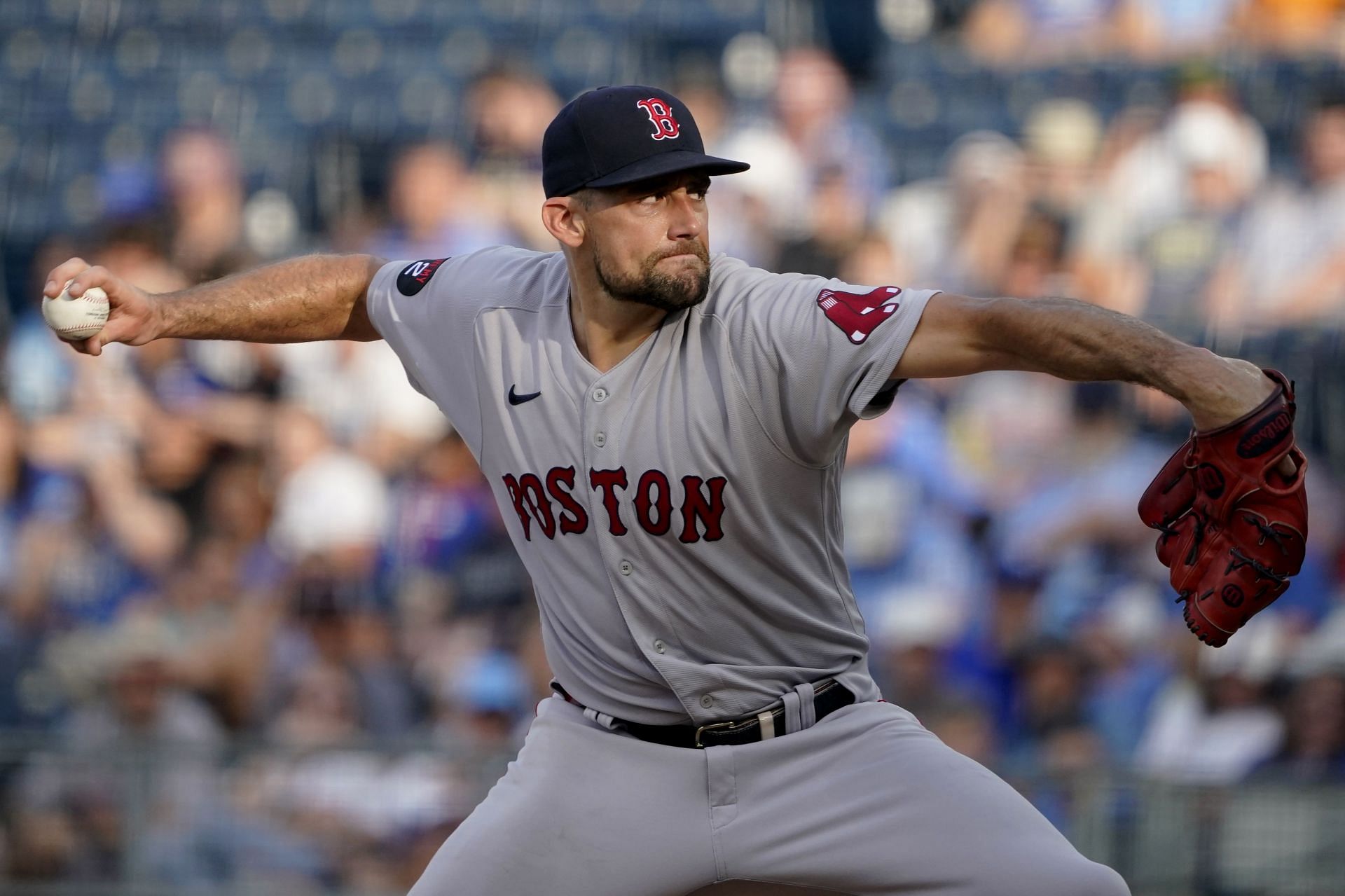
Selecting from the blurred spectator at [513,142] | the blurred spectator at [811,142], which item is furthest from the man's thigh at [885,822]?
the blurred spectator at [513,142]

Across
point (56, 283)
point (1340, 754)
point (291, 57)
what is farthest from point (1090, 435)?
point (291, 57)

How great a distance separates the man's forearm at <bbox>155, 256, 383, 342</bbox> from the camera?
125 inches

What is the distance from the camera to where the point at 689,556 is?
2957mm

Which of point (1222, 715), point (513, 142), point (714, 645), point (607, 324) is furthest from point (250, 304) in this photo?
point (513, 142)

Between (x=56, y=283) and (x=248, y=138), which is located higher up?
(x=248, y=138)

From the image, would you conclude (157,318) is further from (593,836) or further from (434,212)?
(434,212)

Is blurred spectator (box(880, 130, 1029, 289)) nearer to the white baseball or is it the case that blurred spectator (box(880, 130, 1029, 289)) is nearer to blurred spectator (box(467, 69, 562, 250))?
blurred spectator (box(467, 69, 562, 250))

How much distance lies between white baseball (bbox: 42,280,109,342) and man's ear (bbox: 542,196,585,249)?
31.0 inches

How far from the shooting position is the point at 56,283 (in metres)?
2.92

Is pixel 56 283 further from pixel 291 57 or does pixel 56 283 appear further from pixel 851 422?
pixel 291 57

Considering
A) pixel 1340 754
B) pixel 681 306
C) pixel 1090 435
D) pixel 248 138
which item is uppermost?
pixel 248 138

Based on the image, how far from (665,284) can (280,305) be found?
800mm

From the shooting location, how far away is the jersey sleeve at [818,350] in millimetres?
2688

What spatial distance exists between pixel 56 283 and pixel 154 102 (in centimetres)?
593
